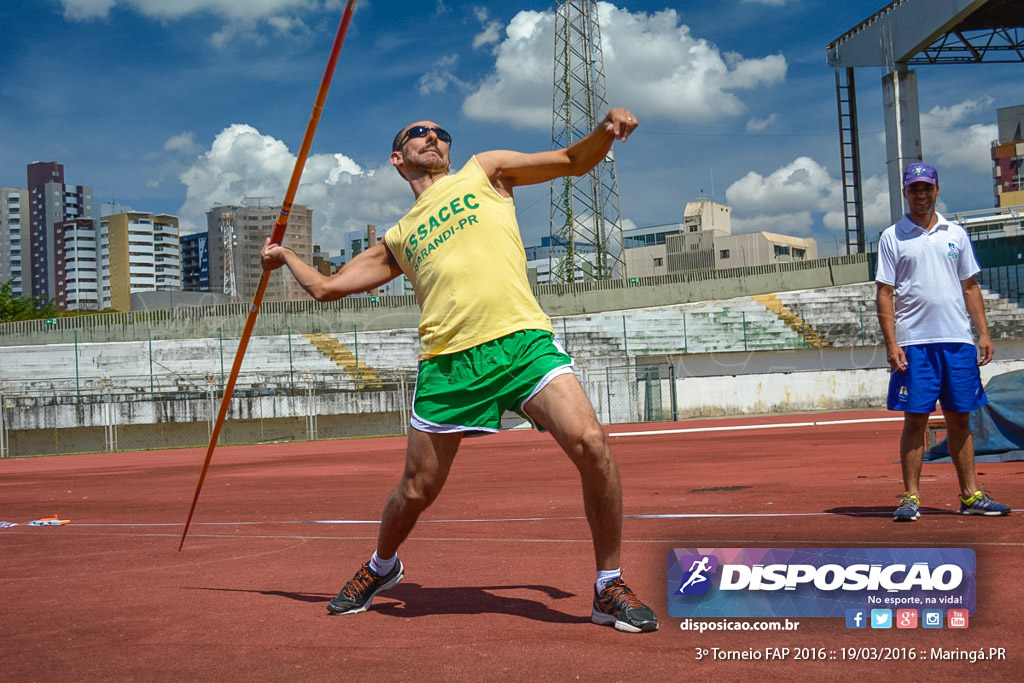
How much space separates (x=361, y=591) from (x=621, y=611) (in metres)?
1.17

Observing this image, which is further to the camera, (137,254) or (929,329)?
(137,254)

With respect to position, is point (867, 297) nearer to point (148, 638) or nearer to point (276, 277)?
point (148, 638)

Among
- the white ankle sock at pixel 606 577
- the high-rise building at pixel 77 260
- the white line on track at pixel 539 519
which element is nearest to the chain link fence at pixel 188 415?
the white line on track at pixel 539 519

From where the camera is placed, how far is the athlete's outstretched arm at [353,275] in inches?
163

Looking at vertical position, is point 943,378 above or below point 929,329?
below

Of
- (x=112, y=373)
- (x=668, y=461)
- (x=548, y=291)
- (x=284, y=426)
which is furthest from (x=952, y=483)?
(x=548, y=291)

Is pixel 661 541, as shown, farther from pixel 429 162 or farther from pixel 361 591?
pixel 429 162

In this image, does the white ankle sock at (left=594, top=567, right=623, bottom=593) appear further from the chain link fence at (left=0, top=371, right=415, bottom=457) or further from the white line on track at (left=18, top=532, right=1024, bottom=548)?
the chain link fence at (left=0, top=371, right=415, bottom=457)

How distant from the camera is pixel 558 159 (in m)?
3.88

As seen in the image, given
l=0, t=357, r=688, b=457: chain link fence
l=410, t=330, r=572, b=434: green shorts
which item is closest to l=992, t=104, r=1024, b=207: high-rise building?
l=0, t=357, r=688, b=457: chain link fence

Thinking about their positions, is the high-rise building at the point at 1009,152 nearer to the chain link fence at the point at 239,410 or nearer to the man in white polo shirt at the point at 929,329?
the chain link fence at the point at 239,410

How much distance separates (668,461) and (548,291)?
30590 millimetres

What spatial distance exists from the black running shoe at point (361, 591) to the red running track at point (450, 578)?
0.07 m

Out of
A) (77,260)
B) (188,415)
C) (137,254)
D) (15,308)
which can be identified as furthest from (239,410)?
(77,260)
